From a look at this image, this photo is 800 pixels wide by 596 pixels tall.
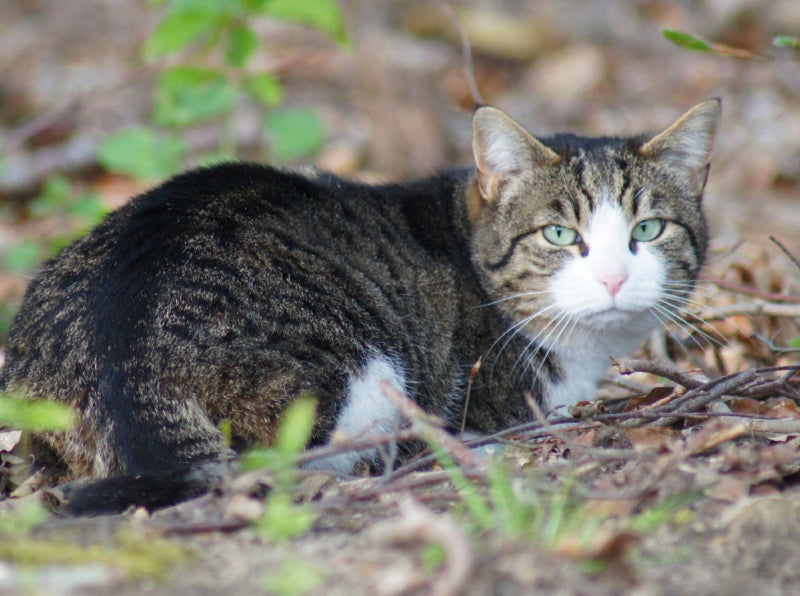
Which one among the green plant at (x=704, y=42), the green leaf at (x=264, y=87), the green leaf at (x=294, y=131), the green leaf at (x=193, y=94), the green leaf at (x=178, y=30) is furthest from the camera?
the green leaf at (x=294, y=131)

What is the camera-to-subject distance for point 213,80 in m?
4.58

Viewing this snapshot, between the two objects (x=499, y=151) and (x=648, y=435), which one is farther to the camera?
(x=499, y=151)

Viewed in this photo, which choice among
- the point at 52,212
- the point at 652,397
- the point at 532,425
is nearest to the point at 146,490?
the point at 532,425

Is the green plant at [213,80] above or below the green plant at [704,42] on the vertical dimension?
above

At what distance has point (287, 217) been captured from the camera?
315 cm

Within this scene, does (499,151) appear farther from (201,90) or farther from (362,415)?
(201,90)

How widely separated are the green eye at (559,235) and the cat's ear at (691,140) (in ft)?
1.55

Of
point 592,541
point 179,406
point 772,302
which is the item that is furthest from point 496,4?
point 592,541

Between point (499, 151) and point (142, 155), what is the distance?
2.37m

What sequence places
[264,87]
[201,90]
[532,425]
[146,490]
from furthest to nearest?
[201,90]
[264,87]
[532,425]
[146,490]

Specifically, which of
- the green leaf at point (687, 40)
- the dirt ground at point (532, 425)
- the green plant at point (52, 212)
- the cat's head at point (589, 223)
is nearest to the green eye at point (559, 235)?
the cat's head at point (589, 223)

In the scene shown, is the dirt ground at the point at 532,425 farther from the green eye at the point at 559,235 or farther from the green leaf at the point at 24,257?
the green eye at the point at 559,235

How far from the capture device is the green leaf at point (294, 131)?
466 cm

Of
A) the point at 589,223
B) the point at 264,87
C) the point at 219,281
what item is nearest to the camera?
the point at 219,281
